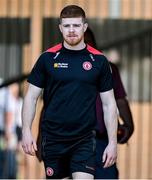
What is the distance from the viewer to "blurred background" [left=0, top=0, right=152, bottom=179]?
8.75m

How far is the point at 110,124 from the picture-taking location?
5605 millimetres

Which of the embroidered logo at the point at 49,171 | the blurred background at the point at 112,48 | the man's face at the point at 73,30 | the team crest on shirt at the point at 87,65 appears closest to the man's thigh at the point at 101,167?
the embroidered logo at the point at 49,171

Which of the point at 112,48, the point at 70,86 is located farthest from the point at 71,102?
the point at 112,48

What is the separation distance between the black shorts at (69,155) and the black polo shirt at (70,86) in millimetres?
54

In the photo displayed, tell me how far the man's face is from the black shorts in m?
0.68

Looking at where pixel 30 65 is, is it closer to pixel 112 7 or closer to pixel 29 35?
pixel 29 35

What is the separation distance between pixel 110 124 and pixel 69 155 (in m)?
0.36

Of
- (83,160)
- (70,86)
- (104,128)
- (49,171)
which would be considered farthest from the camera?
(104,128)

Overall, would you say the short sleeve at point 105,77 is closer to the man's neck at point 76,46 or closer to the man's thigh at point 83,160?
the man's neck at point 76,46

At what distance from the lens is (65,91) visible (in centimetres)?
547

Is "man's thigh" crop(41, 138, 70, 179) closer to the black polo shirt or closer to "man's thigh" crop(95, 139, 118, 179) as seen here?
the black polo shirt

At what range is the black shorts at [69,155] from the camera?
555 centimetres

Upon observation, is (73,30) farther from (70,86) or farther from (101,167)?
(101,167)

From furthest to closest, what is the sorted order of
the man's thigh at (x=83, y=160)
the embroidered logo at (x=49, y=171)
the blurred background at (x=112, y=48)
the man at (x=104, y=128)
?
the blurred background at (x=112, y=48) → the man at (x=104, y=128) → the embroidered logo at (x=49, y=171) → the man's thigh at (x=83, y=160)
